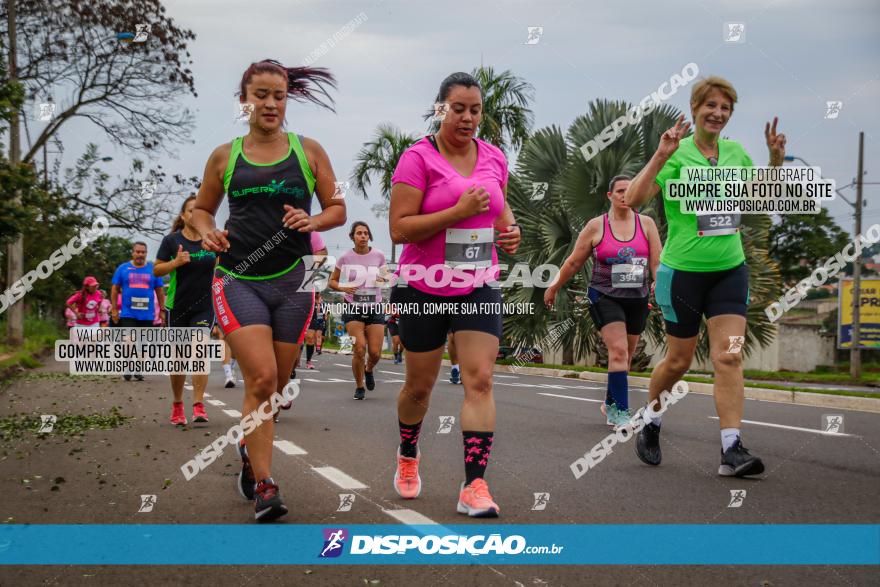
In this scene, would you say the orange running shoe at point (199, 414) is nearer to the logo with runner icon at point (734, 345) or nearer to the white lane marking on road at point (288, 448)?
the white lane marking on road at point (288, 448)

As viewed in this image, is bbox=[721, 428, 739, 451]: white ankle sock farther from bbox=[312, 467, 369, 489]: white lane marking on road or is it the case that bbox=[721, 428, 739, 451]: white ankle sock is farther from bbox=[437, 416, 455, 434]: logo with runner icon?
bbox=[437, 416, 455, 434]: logo with runner icon

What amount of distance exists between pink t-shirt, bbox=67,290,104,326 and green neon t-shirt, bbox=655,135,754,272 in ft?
50.1

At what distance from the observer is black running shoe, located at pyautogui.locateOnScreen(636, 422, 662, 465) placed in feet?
20.2

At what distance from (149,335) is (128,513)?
829 centimetres

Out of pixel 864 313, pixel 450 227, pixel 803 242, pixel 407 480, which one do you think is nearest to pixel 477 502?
pixel 407 480

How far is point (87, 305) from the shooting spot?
18750 millimetres

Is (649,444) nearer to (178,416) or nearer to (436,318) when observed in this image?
(436,318)

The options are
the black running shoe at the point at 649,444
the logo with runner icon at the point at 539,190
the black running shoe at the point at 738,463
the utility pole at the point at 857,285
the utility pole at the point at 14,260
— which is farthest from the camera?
the utility pole at the point at 857,285

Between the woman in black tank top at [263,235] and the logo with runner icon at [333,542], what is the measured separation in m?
0.56

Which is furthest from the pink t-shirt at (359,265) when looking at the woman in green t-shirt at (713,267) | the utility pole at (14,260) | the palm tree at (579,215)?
the utility pole at (14,260)

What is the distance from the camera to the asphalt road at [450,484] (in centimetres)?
352

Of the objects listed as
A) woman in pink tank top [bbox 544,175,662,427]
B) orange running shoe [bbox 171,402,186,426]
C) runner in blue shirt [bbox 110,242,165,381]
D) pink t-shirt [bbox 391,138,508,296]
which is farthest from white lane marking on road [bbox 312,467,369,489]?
runner in blue shirt [bbox 110,242,165,381]

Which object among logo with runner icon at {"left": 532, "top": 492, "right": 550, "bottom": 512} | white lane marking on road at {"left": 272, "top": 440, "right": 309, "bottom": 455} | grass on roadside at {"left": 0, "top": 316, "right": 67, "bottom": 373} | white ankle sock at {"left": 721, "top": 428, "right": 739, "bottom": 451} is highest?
white ankle sock at {"left": 721, "top": 428, "right": 739, "bottom": 451}

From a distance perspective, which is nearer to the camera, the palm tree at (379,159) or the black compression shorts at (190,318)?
the black compression shorts at (190,318)
